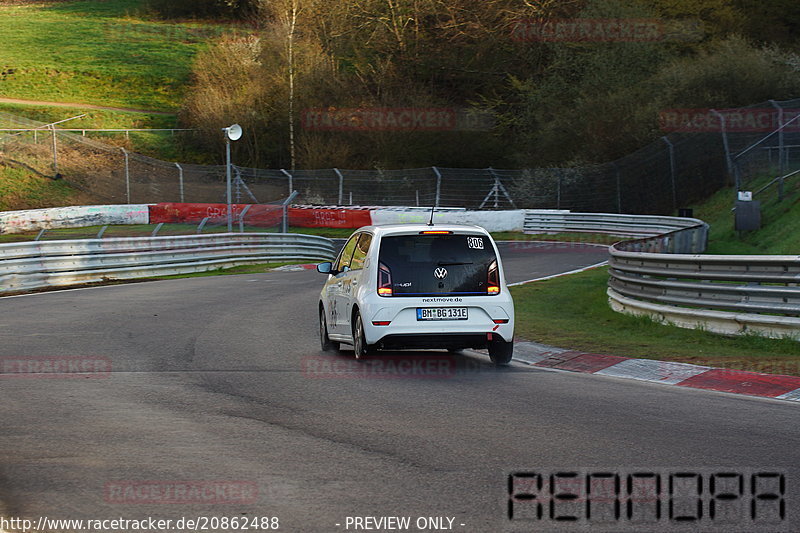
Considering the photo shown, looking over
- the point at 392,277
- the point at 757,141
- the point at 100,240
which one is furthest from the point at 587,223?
the point at 392,277

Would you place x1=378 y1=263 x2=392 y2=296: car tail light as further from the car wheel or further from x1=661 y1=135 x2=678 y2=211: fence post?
x1=661 y1=135 x2=678 y2=211: fence post

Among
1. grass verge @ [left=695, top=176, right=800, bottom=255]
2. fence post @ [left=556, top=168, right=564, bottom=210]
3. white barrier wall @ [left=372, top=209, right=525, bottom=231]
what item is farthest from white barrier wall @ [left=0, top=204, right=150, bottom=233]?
grass verge @ [left=695, top=176, right=800, bottom=255]

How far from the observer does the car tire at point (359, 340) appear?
1137cm

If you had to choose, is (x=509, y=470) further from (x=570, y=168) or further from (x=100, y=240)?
(x=570, y=168)

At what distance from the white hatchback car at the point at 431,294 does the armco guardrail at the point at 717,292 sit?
320 centimetres

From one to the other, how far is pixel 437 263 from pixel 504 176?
1360 inches

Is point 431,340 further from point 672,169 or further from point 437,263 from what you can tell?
point 672,169

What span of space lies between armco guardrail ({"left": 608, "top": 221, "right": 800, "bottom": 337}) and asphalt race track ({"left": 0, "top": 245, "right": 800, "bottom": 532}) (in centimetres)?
295

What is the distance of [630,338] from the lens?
13.6 meters

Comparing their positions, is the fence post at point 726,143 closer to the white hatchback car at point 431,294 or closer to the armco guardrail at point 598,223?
the armco guardrail at point 598,223

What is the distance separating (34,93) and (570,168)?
153ft

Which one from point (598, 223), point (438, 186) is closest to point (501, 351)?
point (598, 223)

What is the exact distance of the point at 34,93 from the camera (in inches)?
2950

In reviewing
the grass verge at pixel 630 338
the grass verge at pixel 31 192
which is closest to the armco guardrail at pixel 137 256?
the grass verge at pixel 630 338
